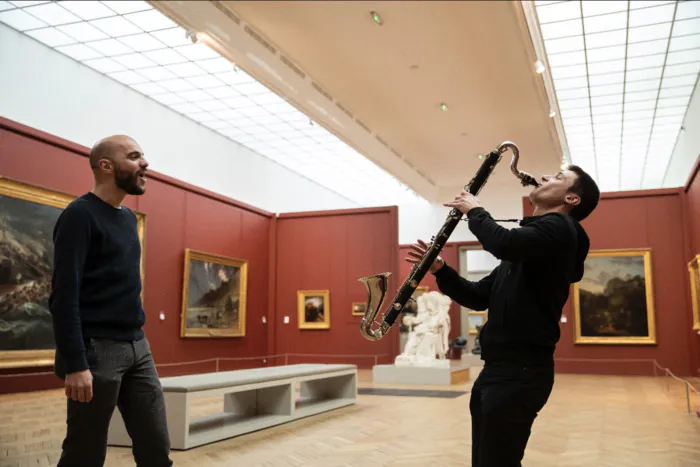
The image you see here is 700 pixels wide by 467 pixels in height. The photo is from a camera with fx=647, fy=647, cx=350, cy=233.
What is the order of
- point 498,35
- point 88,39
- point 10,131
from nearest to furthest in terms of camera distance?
point 10,131
point 498,35
point 88,39

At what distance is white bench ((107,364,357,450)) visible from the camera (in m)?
6.18

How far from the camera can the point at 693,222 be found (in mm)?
14695

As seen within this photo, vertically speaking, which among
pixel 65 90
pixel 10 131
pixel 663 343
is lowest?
pixel 663 343

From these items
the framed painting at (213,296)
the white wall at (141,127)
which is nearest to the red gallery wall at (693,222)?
the white wall at (141,127)

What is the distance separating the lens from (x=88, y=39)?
46.0 ft

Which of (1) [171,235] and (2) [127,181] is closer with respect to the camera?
(2) [127,181]

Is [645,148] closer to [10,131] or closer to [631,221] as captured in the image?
[631,221]

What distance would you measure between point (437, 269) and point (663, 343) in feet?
48.5

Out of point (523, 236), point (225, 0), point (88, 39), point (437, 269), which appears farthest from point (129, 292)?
point (88, 39)

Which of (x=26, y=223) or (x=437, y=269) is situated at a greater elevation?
(x=26, y=223)

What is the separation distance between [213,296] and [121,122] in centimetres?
486

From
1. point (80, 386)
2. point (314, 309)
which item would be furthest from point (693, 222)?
point (80, 386)

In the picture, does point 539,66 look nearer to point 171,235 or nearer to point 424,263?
point 171,235

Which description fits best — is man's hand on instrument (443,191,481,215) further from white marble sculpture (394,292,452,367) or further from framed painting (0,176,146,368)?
white marble sculpture (394,292,452,367)
